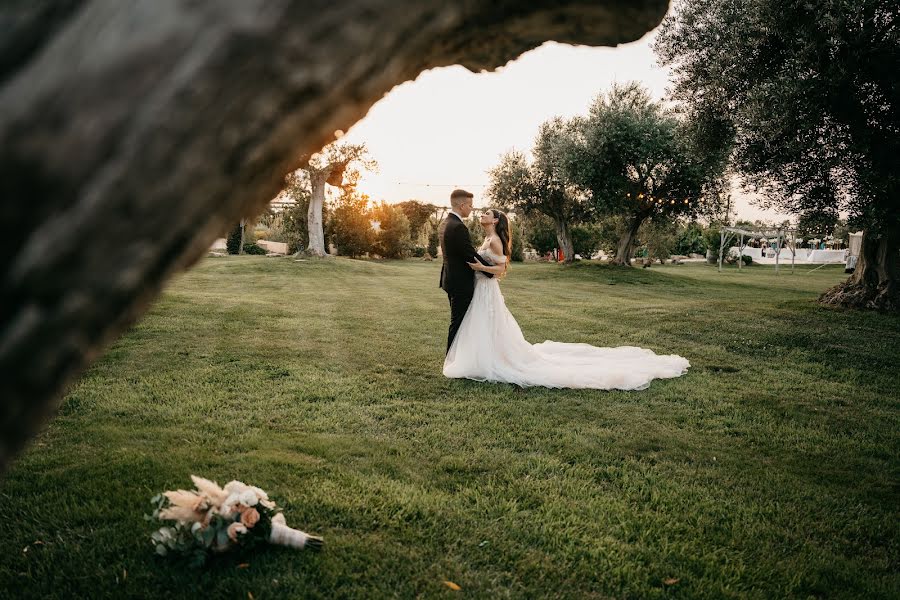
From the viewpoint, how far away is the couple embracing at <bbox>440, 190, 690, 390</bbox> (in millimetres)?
7441

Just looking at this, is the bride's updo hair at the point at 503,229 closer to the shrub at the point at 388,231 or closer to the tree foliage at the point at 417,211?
the shrub at the point at 388,231

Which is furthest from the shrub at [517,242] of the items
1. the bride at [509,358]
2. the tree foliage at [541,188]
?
the bride at [509,358]

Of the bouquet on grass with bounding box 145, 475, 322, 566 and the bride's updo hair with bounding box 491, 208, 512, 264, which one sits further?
the bride's updo hair with bounding box 491, 208, 512, 264

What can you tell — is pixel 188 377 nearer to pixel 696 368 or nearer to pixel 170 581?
pixel 170 581

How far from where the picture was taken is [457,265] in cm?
812

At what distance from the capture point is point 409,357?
884 centimetres

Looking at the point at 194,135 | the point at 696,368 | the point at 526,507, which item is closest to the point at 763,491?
the point at 526,507

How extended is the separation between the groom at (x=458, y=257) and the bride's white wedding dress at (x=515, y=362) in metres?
0.13

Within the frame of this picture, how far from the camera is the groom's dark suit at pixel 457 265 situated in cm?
791

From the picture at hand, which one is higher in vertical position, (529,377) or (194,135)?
(194,135)

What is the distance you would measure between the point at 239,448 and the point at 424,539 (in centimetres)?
219

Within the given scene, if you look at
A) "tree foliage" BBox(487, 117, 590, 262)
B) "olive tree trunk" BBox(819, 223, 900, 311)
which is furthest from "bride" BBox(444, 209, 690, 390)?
"tree foliage" BBox(487, 117, 590, 262)

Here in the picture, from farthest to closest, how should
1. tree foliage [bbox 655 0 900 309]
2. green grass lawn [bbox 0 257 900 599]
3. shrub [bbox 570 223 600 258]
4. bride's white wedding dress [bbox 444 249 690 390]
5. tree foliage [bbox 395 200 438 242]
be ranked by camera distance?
tree foliage [bbox 395 200 438 242] → shrub [bbox 570 223 600 258] → tree foliage [bbox 655 0 900 309] → bride's white wedding dress [bbox 444 249 690 390] → green grass lawn [bbox 0 257 900 599]

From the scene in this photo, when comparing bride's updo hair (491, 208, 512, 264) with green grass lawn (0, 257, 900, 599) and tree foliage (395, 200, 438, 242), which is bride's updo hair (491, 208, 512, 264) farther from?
tree foliage (395, 200, 438, 242)
